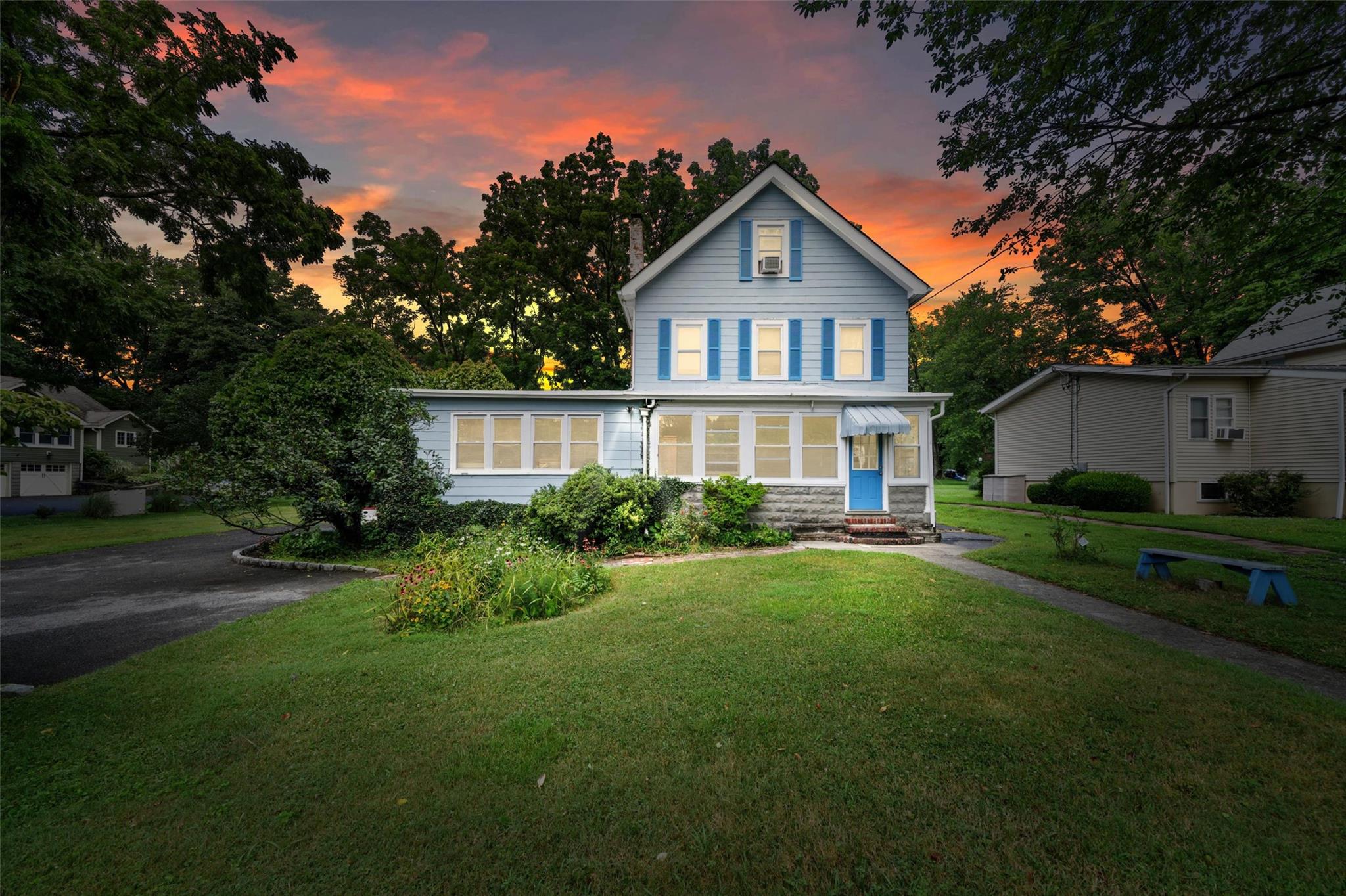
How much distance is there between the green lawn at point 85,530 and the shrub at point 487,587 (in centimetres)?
1219

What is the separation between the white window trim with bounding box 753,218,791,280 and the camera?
48.5 feet

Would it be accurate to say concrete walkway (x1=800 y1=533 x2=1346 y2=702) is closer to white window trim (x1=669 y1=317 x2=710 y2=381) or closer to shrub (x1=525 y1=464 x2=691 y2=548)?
shrub (x1=525 y1=464 x2=691 y2=548)

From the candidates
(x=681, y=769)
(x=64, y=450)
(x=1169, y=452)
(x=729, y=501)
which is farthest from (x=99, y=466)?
(x=1169, y=452)

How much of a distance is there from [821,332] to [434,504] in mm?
11412

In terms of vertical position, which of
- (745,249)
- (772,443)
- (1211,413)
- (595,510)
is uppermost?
(745,249)

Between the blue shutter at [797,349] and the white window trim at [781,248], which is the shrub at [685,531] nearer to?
the blue shutter at [797,349]

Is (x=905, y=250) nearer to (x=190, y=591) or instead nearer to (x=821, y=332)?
(x=821, y=332)

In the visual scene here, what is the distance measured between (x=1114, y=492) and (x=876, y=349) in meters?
11.4

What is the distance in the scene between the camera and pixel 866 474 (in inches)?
525

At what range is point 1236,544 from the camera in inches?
429

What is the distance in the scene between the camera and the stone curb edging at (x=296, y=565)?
10.0 m

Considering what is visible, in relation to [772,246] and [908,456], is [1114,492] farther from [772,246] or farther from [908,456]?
[772,246]

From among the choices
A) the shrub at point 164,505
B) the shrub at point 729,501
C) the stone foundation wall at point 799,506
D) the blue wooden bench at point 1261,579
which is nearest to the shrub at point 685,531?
the shrub at point 729,501

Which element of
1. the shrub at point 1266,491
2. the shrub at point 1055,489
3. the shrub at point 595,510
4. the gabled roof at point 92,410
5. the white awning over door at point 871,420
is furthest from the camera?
the gabled roof at point 92,410
